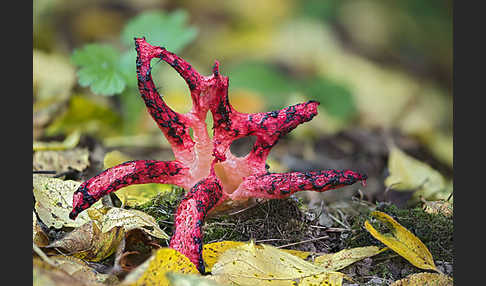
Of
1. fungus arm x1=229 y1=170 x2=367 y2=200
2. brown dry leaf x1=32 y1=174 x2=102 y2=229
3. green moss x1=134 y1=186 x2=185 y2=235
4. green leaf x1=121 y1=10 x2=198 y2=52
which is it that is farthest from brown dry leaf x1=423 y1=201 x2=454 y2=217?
green leaf x1=121 y1=10 x2=198 y2=52

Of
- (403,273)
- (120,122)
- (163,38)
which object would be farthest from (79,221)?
(120,122)

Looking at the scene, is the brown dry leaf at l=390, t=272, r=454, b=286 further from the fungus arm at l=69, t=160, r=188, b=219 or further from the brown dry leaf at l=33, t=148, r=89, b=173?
the brown dry leaf at l=33, t=148, r=89, b=173

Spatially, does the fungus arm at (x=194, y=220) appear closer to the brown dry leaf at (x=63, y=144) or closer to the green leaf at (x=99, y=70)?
the green leaf at (x=99, y=70)

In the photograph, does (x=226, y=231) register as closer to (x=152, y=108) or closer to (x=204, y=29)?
(x=152, y=108)

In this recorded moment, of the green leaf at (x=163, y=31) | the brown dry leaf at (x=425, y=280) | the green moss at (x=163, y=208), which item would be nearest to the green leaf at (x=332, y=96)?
the green leaf at (x=163, y=31)

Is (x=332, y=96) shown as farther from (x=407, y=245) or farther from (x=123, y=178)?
(x=123, y=178)
